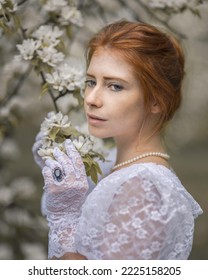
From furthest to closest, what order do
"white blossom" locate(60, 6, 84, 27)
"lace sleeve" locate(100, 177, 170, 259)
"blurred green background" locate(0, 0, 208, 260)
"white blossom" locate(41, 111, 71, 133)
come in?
"blurred green background" locate(0, 0, 208, 260), "white blossom" locate(60, 6, 84, 27), "white blossom" locate(41, 111, 71, 133), "lace sleeve" locate(100, 177, 170, 259)

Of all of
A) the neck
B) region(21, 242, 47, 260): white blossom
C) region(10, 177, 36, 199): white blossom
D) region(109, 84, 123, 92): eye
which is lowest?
region(21, 242, 47, 260): white blossom

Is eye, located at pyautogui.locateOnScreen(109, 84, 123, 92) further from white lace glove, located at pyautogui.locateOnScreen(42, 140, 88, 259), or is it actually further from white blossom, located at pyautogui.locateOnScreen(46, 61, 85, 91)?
white blossom, located at pyautogui.locateOnScreen(46, 61, 85, 91)

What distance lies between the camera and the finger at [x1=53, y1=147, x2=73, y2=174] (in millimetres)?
1431

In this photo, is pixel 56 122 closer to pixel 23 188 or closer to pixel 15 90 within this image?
pixel 15 90

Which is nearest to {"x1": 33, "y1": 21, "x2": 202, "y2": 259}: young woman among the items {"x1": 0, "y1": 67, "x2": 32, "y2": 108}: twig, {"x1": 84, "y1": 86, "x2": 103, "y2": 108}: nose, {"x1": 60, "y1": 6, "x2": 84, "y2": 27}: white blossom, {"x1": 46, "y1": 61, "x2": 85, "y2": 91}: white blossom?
{"x1": 84, "y1": 86, "x2": 103, "y2": 108}: nose

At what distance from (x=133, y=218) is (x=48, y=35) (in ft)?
2.29

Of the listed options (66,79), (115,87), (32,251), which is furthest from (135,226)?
(32,251)

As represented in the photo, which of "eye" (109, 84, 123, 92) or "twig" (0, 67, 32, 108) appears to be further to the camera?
"twig" (0, 67, 32, 108)

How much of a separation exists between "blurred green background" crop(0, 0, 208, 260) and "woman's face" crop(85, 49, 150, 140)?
0.49 metres

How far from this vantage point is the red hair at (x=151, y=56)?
1.42 metres

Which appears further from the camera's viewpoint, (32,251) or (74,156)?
(32,251)

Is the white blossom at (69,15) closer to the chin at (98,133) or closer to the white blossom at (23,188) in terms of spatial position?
the chin at (98,133)

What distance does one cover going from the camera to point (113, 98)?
56.4 inches

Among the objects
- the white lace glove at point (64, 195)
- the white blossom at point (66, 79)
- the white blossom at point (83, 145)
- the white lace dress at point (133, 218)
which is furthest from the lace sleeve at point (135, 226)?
the white blossom at point (66, 79)
